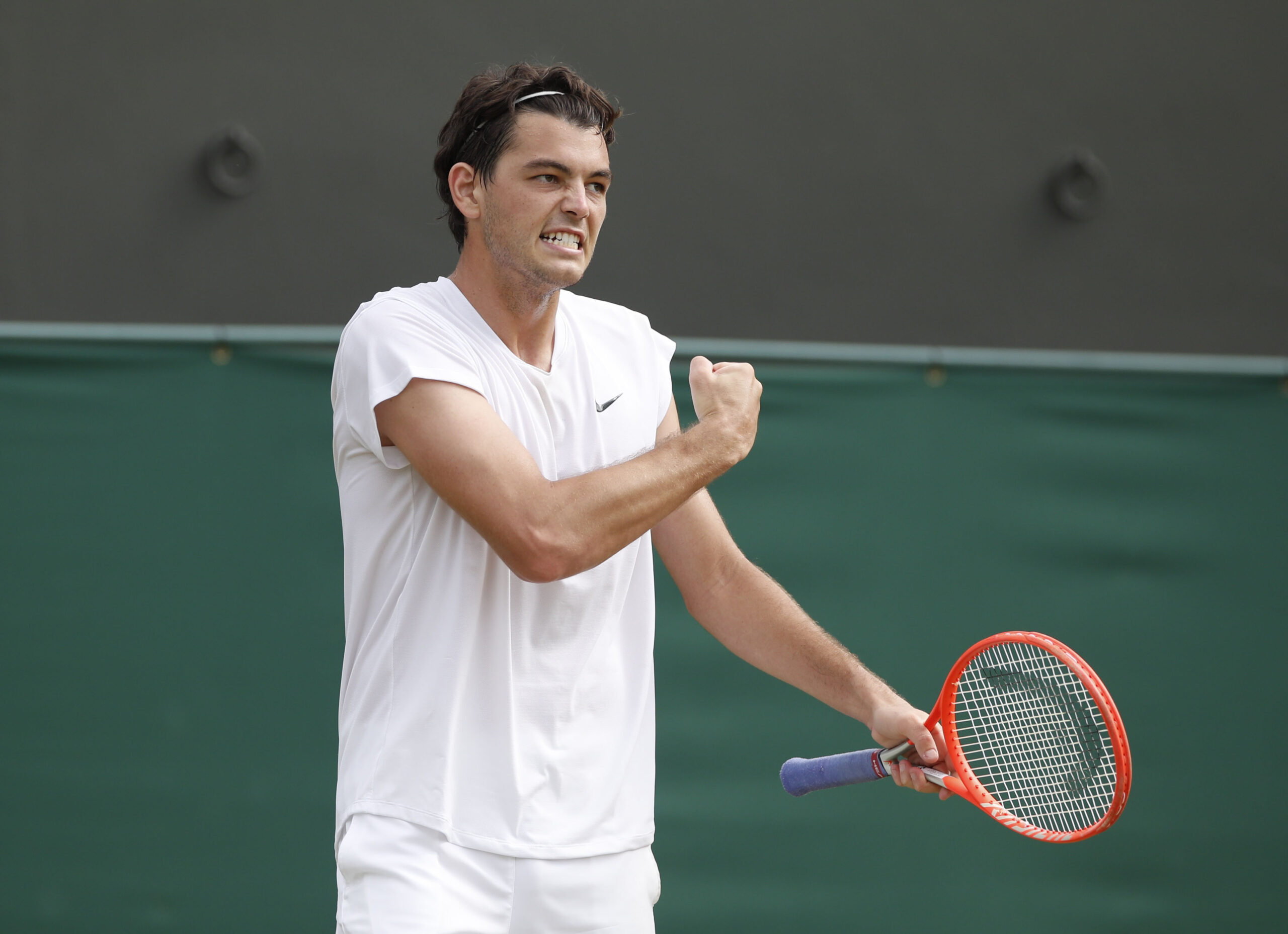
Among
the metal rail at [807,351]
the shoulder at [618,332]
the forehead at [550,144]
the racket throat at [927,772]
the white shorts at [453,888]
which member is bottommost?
the white shorts at [453,888]

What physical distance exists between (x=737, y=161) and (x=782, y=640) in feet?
6.78

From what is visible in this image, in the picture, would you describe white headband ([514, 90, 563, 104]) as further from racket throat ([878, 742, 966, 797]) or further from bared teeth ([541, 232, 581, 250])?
racket throat ([878, 742, 966, 797])

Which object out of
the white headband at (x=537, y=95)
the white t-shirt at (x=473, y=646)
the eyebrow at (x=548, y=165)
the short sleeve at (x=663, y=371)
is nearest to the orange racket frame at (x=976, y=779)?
the white t-shirt at (x=473, y=646)

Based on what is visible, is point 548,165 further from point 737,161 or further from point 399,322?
point 737,161

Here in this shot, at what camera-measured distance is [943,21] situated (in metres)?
4.11

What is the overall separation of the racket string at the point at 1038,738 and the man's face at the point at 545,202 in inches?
39.8

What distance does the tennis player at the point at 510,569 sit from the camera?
75.5 inches

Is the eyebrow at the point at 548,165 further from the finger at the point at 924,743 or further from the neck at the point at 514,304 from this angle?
the finger at the point at 924,743

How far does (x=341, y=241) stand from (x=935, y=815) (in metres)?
2.42

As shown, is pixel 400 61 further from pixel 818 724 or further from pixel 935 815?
pixel 935 815

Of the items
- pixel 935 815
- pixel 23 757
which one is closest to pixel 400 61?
pixel 23 757

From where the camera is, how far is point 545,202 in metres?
2.18

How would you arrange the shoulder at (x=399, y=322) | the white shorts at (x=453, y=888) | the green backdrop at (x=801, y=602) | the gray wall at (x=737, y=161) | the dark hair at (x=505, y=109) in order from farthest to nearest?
the gray wall at (x=737, y=161), the green backdrop at (x=801, y=602), the dark hair at (x=505, y=109), the shoulder at (x=399, y=322), the white shorts at (x=453, y=888)

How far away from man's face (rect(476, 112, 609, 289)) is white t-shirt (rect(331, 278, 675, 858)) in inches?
5.2
